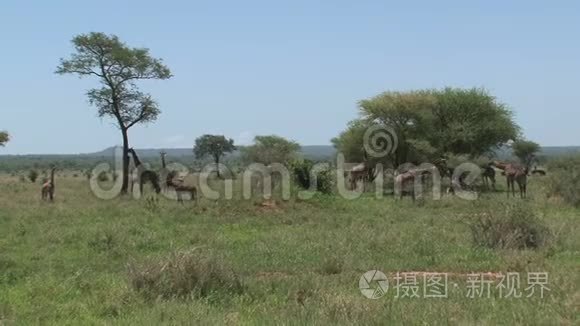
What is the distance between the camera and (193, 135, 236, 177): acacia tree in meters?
77.8

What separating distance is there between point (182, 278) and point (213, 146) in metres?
69.9

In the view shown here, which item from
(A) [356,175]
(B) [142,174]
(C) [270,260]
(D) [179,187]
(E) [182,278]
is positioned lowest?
(C) [270,260]

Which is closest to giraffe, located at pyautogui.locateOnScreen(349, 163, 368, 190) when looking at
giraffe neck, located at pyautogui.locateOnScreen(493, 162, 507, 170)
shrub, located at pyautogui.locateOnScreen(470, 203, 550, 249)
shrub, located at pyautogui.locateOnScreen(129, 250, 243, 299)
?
giraffe neck, located at pyautogui.locateOnScreen(493, 162, 507, 170)

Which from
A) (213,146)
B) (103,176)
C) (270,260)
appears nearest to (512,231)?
(270,260)

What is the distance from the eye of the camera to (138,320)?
22.8 ft

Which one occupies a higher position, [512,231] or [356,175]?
[356,175]

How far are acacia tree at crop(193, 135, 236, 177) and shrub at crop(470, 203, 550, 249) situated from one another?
65.1 meters

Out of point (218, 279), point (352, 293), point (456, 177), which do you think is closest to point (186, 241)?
point (218, 279)

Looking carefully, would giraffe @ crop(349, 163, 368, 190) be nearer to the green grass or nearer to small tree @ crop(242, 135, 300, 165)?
small tree @ crop(242, 135, 300, 165)

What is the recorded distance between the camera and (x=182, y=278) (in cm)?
838

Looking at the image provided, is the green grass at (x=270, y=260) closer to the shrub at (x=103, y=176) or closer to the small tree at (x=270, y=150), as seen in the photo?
the shrub at (x=103, y=176)

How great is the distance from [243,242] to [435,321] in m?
7.31

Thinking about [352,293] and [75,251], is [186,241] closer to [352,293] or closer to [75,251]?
[75,251]

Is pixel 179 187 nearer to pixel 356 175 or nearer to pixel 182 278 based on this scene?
pixel 356 175
